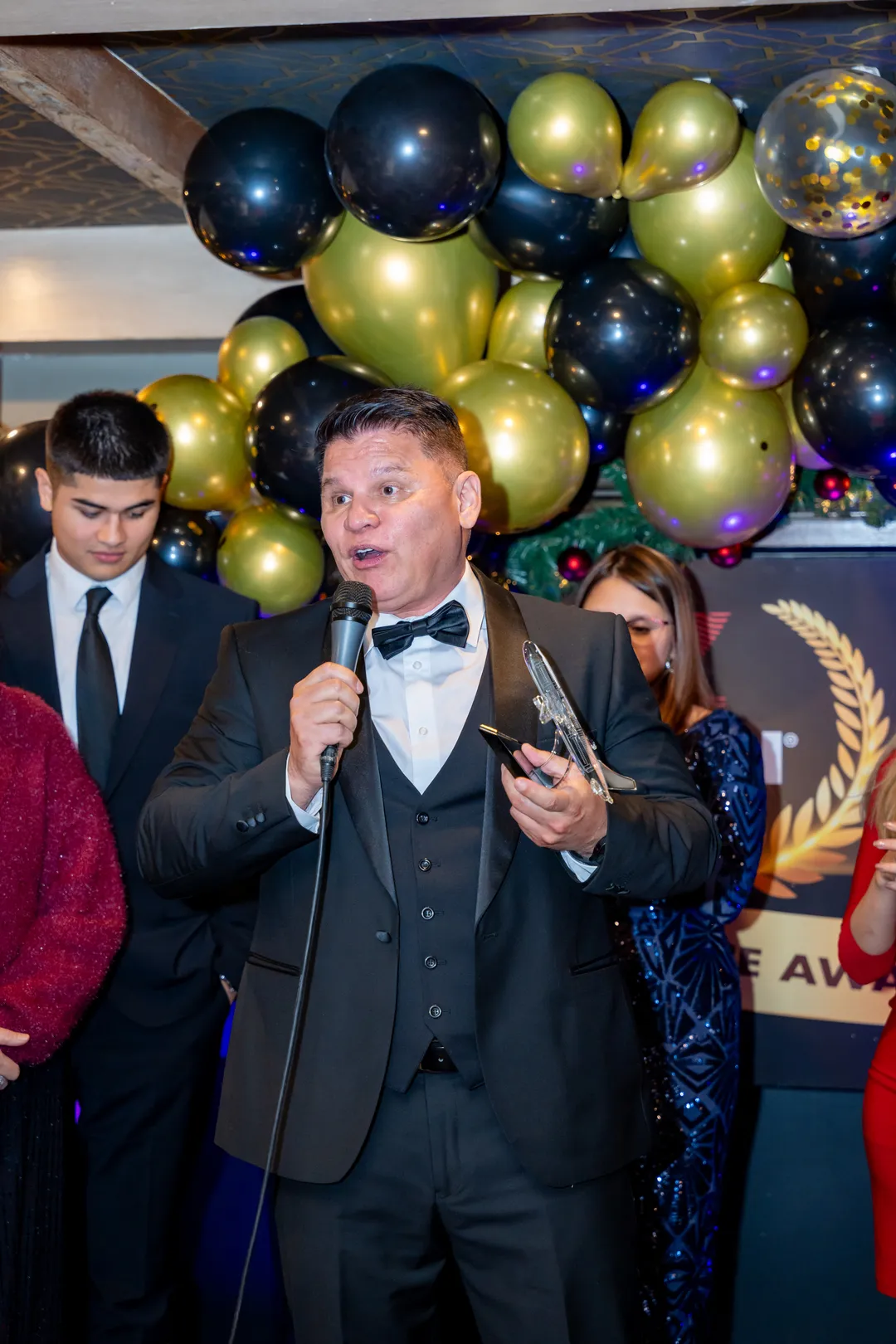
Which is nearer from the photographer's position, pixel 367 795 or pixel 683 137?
pixel 367 795

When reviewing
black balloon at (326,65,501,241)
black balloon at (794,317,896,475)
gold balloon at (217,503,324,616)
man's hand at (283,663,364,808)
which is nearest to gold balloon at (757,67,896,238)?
black balloon at (794,317,896,475)

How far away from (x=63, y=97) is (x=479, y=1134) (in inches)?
90.5

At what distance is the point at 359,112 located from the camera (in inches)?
106

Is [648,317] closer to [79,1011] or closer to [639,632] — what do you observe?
[639,632]

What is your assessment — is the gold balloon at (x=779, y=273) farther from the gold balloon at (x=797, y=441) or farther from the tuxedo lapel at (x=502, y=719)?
the tuxedo lapel at (x=502, y=719)

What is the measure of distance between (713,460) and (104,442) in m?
1.29

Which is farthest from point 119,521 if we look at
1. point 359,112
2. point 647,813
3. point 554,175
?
point 647,813

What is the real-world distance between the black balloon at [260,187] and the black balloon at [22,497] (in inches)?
25.8

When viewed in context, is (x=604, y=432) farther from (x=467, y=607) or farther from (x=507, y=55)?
(x=467, y=607)

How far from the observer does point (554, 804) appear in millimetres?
1487

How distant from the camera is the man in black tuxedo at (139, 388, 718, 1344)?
5.47ft

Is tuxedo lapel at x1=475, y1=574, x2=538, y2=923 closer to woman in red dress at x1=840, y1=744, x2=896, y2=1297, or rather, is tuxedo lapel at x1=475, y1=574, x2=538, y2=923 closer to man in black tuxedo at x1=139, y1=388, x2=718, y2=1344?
man in black tuxedo at x1=139, y1=388, x2=718, y2=1344

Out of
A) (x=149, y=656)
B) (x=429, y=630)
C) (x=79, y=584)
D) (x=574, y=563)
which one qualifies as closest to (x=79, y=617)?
(x=79, y=584)

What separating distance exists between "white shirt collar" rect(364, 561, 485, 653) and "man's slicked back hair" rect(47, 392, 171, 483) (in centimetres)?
98
